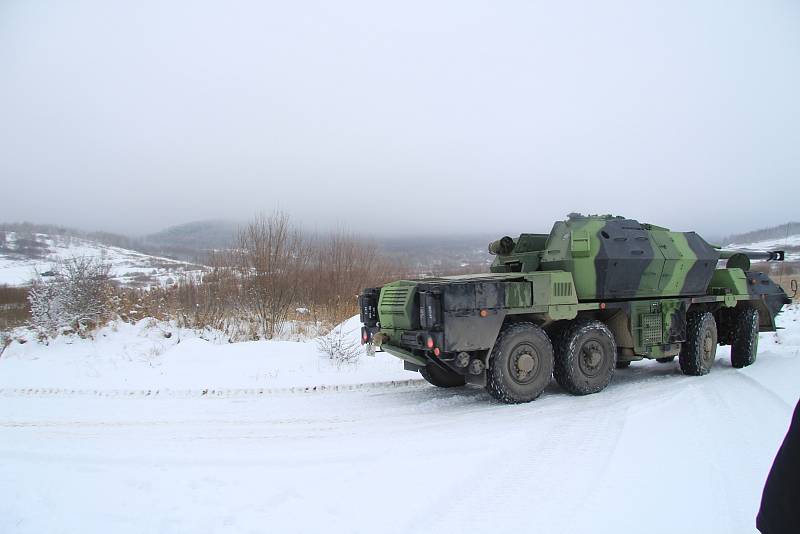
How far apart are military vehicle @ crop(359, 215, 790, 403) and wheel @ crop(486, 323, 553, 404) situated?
0.01 metres

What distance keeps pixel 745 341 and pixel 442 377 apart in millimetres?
5687

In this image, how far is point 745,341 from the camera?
10.3 meters

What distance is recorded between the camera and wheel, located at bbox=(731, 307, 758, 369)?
10.2 m

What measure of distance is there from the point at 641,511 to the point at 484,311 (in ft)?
11.2

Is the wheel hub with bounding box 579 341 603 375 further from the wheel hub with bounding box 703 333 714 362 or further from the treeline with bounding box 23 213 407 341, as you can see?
the treeline with bounding box 23 213 407 341

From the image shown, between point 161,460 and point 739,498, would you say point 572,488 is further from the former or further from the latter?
point 161,460

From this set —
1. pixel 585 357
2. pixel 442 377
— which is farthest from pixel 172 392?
pixel 585 357

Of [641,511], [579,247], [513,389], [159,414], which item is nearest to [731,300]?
[579,247]

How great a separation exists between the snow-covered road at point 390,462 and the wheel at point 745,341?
7.62 ft

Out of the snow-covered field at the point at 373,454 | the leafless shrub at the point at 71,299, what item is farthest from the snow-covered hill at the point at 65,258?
the snow-covered field at the point at 373,454

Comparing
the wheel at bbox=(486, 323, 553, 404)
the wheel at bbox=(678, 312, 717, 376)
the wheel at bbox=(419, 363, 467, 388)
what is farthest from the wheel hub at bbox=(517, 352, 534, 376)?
the wheel at bbox=(678, 312, 717, 376)

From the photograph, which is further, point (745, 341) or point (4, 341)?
point (4, 341)

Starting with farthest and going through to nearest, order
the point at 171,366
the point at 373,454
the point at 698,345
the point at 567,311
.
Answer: the point at 171,366, the point at 698,345, the point at 567,311, the point at 373,454

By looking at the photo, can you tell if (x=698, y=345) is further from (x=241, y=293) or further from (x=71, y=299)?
(x=71, y=299)
